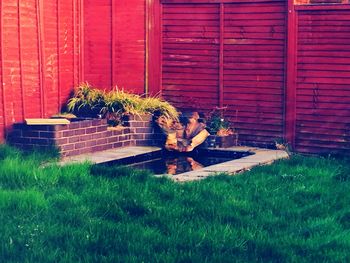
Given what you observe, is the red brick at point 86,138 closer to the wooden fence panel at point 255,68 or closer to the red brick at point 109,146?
the red brick at point 109,146

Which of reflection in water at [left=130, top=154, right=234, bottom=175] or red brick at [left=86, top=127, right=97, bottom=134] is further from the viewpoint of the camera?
red brick at [left=86, top=127, right=97, bottom=134]

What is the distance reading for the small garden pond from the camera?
431 inches

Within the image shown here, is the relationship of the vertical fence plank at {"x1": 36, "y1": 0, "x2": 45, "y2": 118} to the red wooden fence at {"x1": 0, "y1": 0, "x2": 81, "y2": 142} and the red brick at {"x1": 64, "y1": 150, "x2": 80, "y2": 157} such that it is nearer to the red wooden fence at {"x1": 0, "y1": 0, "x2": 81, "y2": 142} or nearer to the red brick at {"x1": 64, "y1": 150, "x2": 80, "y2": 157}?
the red wooden fence at {"x1": 0, "y1": 0, "x2": 81, "y2": 142}

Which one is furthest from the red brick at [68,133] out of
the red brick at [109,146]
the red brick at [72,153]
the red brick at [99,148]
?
the red brick at [109,146]

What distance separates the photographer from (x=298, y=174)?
9562 millimetres

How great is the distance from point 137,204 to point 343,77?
5439mm

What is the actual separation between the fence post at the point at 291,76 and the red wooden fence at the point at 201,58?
2cm

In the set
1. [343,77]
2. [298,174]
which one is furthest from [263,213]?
[343,77]

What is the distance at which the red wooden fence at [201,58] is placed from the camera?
38.5ft

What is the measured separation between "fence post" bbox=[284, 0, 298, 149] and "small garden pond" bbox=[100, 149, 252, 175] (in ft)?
2.70

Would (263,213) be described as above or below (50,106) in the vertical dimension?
below

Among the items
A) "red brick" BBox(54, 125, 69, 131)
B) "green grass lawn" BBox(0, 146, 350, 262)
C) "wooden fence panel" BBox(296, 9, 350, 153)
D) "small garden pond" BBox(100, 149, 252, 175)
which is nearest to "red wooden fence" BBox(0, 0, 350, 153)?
"wooden fence panel" BBox(296, 9, 350, 153)

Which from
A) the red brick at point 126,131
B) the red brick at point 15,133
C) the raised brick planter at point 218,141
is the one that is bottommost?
the raised brick planter at point 218,141

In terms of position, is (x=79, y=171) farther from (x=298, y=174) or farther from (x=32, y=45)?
(x=32, y=45)
